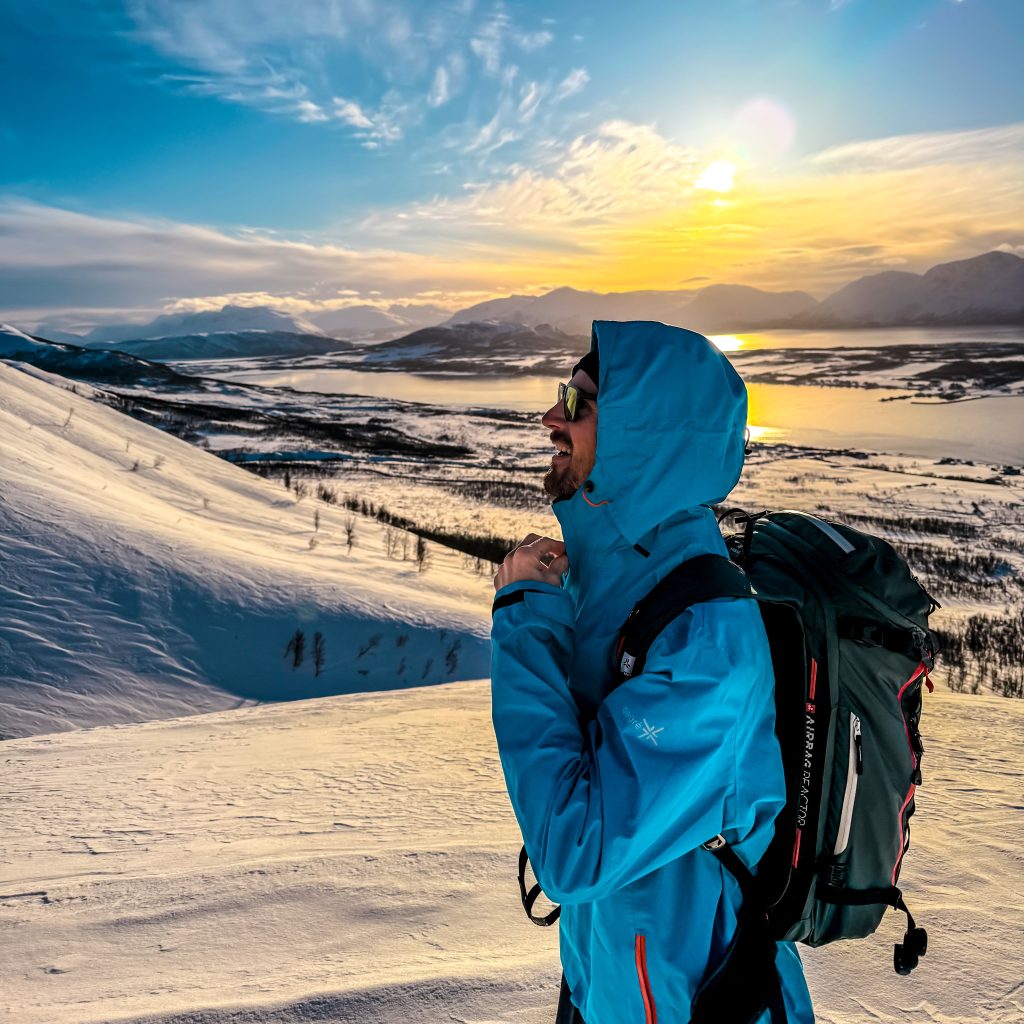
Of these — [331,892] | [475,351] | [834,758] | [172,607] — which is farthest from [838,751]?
[475,351]

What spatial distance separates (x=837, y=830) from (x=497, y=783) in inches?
124

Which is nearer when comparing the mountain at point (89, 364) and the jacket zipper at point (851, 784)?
the jacket zipper at point (851, 784)

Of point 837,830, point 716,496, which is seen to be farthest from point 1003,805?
point 716,496

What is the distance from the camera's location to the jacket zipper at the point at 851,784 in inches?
44.2

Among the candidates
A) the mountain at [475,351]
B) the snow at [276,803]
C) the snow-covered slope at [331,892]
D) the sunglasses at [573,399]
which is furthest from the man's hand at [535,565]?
the mountain at [475,351]

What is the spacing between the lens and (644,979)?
1.07 meters

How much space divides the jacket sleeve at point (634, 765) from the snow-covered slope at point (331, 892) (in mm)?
341

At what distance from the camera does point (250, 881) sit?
2.79 m

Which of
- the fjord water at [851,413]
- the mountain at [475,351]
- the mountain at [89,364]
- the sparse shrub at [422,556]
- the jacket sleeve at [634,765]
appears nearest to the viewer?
the jacket sleeve at [634,765]

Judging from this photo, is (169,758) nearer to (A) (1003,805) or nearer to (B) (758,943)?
(B) (758,943)

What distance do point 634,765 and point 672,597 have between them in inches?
9.4

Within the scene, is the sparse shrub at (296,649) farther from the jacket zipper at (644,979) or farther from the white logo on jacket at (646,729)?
the white logo on jacket at (646,729)

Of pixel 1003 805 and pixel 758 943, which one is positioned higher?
pixel 758 943

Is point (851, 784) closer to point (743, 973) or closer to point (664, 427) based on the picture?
point (743, 973)
